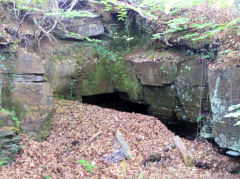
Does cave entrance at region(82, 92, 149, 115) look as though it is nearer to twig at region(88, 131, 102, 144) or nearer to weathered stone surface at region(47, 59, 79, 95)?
weathered stone surface at region(47, 59, 79, 95)

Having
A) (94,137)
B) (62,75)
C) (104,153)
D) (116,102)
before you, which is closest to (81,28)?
(62,75)

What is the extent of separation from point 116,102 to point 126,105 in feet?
A: 1.81

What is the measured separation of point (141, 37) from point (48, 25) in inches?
160

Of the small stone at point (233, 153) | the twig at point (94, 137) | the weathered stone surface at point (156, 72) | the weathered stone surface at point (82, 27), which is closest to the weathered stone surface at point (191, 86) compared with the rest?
the weathered stone surface at point (156, 72)

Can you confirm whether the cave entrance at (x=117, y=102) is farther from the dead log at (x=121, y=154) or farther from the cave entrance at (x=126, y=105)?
the dead log at (x=121, y=154)

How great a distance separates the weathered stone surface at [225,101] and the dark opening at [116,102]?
3819mm

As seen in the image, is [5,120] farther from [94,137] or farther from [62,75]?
[62,75]

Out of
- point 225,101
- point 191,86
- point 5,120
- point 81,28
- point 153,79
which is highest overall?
point 81,28

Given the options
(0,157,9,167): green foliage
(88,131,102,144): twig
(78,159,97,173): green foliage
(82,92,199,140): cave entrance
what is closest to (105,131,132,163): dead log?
(78,159,97,173): green foliage

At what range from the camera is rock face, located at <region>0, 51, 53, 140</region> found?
204 inches

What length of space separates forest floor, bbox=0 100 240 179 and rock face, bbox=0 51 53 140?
1.40ft

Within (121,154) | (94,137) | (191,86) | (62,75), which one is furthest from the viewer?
(62,75)

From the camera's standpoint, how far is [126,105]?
32.2 feet

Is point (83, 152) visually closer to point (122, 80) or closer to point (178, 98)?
point (178, 98)
